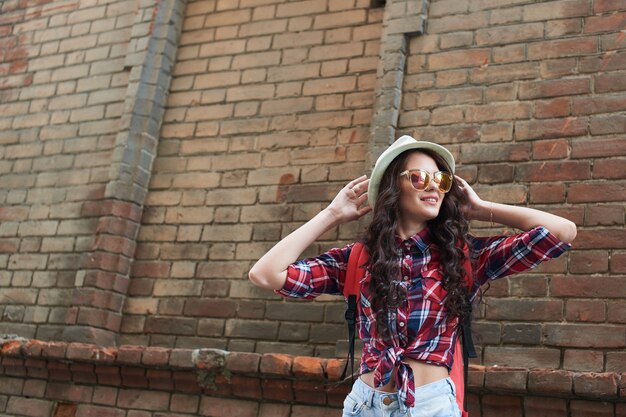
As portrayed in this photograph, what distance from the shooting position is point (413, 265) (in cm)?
276

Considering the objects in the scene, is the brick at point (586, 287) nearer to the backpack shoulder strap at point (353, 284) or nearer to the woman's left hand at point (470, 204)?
the woman's left hand at point (470, 204)

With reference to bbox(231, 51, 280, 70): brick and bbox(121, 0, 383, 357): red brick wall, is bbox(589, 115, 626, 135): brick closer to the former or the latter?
bbox(121, 0, 383, 357): red brick wall

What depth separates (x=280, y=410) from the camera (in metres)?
5.16

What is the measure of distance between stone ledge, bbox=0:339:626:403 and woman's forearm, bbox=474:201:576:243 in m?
1.64

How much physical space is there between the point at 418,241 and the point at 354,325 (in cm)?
38

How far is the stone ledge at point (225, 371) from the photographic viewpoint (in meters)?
4.18

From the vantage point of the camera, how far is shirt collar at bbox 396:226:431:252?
2.79 metres

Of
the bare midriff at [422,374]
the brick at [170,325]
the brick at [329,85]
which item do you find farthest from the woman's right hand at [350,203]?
the brick at [170,325]

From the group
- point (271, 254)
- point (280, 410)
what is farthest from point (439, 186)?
point (280, 410)

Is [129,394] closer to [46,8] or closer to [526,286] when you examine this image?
[526,286]

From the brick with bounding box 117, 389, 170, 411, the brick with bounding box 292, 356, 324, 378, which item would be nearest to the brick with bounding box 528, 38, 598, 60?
the brick with bounding box 292, 356, 324, 378

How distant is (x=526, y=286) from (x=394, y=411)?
248cm

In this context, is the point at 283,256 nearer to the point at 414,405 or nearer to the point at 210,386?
the point at 414,405

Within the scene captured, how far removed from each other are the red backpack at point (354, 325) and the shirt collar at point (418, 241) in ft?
0.44
